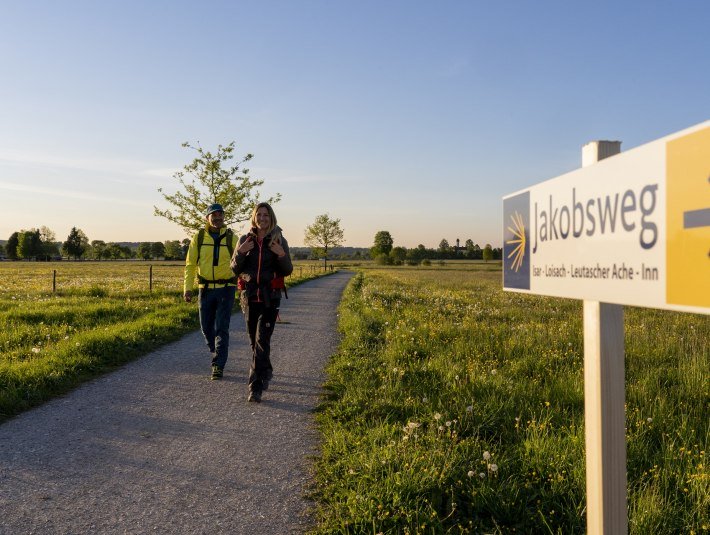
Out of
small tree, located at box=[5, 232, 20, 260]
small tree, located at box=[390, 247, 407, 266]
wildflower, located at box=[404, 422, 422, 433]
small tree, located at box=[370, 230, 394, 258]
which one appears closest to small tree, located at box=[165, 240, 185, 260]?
small tree, located at box=[5, 232, 20, 260]

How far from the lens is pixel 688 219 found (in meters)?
1.49

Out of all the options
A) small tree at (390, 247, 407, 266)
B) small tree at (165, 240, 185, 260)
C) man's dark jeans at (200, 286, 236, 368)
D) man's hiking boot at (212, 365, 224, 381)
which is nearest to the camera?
man's hiking boot at (212, 365, 224, 381)

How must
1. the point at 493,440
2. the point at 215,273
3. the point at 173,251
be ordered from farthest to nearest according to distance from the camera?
the point at 173,251 < the point at 215,273 < the point at 493,440

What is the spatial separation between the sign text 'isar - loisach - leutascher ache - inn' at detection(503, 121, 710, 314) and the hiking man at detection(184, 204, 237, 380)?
16.9 feet

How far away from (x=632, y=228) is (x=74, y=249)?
5915 inches

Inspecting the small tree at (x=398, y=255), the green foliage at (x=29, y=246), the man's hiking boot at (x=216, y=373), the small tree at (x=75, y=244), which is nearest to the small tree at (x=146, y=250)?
the small tree at (x=75, y=244)

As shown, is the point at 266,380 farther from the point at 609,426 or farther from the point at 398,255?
the point at 398,255

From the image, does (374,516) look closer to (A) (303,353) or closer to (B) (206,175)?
(A) (303,353)

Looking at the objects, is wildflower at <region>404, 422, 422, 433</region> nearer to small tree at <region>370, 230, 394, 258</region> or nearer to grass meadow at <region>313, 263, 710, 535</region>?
grass meadow at <region>313, 263, 710, 535</region>

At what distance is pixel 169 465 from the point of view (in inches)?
153

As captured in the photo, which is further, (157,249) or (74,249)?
(157,249)

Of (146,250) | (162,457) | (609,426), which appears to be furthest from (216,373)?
(146,250)

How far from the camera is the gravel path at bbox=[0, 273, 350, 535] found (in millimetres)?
3115

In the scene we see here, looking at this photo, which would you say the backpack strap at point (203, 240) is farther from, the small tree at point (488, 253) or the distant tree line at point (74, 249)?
the small tree at point (488, 253)
